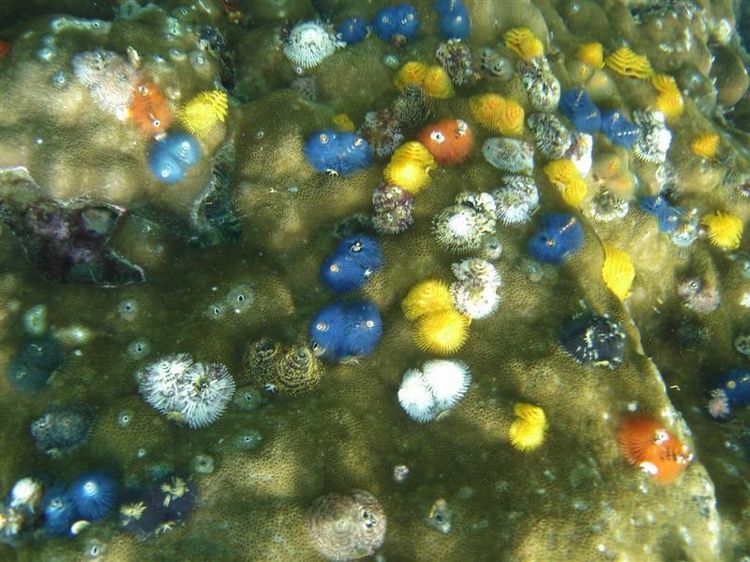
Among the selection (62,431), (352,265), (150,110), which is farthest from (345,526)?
(150,110)

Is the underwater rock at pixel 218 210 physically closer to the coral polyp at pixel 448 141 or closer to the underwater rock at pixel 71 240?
the underwater rock at pixel 71 240

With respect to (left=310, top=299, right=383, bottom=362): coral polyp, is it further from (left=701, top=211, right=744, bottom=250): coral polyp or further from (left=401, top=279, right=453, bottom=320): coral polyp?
(left=701, top=211, right=744, bottom=250): coral polyp

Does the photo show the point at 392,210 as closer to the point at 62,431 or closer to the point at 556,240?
the point at 556,240

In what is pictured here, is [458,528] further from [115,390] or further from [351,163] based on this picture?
[351,163]

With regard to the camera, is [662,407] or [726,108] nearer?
[662,407]

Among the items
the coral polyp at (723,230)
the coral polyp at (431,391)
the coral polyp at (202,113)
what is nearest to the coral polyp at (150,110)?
the coral polyp at (202,113)

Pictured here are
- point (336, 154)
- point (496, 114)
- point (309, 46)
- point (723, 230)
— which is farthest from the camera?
point (723, 230)

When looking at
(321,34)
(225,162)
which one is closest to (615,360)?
(225,162)

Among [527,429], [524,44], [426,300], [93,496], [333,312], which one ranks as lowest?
[93,496]
